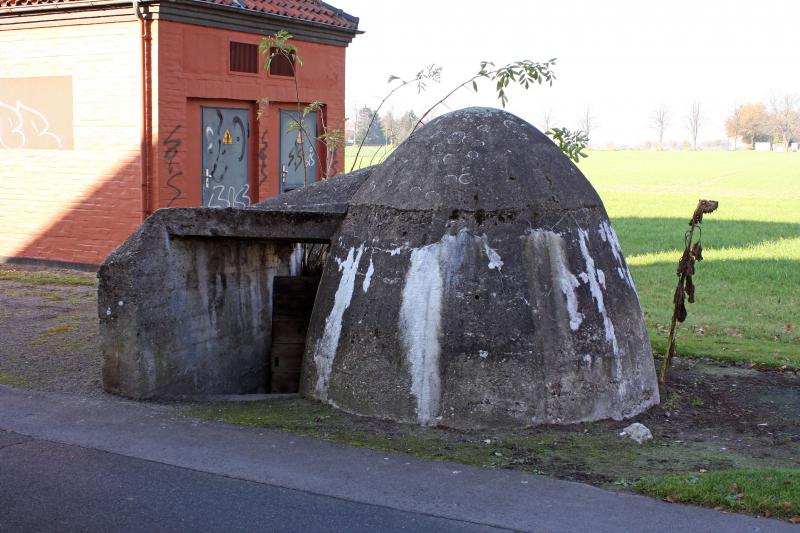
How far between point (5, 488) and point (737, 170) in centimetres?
6500

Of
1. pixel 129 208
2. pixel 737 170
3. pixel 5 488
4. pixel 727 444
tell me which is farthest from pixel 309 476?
pixel 737 170

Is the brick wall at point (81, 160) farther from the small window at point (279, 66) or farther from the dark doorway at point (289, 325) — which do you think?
the dark doorway at point (289, 325)

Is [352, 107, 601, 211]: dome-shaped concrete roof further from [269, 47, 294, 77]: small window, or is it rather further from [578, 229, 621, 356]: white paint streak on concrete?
[269, 47, 294, 77]: small window

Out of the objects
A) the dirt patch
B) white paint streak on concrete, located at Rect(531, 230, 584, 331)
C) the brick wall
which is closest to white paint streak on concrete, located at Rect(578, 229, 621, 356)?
white paint streak on concrete, located at Rect(531, 230, 584, 331)

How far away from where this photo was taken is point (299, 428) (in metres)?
7.38

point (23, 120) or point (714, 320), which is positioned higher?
point (23, 120)

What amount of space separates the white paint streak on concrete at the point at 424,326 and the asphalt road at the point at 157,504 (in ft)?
5.73

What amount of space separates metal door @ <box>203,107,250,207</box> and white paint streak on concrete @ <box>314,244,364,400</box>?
8423mm

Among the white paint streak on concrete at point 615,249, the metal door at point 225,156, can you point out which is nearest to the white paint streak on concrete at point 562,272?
the white paint streak on concrete at point 615,249

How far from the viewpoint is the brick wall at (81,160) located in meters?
15.2

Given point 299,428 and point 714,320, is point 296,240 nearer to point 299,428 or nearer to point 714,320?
point 299,428

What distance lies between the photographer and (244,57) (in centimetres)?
1636

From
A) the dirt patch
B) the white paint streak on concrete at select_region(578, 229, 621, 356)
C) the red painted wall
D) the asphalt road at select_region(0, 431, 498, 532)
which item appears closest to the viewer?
the asphalt road at select_region(0, 431, 498, 532)

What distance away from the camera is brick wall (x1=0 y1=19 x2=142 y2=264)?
50.0ft
